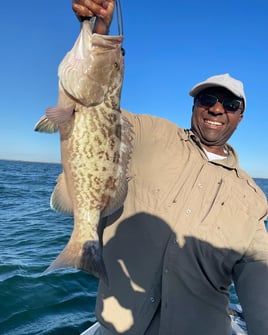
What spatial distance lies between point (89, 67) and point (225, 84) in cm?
147

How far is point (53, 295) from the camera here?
270 inches

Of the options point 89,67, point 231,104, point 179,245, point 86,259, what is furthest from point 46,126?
point 231,104

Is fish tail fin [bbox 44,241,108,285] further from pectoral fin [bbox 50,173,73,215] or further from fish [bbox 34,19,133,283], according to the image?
pectoral fin [bbox 50,173,73,215]

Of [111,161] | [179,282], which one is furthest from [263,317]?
[111,161]

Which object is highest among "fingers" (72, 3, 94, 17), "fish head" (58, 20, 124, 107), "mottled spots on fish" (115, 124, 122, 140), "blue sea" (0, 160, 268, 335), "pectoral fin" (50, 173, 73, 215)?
"fingers" (72, 3, 94, 17)

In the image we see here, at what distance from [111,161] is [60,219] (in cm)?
1307

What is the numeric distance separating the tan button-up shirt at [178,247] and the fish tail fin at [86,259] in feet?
1.48

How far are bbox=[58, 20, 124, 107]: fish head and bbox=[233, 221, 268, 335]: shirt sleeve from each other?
1781mm

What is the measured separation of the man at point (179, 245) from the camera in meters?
2.90

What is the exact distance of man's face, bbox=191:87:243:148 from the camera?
3.47 metres

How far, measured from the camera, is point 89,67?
241 centimetres

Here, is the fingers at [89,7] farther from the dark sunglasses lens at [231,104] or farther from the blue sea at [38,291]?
the blue sea at [38,291]

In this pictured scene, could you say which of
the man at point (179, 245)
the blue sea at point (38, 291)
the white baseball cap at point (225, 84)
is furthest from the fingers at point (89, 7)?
the blue sea at point (38, 291)

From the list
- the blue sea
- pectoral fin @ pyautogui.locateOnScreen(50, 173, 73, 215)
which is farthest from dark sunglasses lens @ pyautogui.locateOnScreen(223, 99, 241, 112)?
the blue sea
